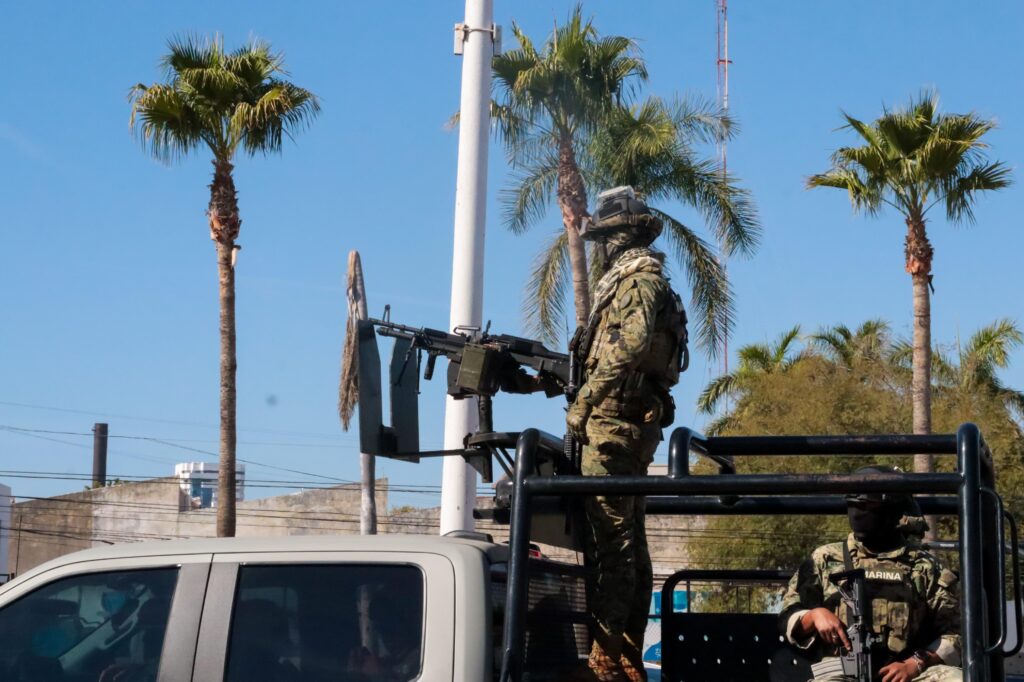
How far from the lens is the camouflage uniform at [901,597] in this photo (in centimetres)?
416

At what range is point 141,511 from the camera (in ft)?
147

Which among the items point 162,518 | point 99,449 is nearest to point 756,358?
point 162,518

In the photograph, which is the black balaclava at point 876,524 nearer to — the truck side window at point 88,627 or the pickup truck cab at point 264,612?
the pickup truck cab at point 264,612

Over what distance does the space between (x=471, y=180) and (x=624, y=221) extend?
4.96 meters

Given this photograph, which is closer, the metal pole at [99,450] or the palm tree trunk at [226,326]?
the palm tree trunk at [226,326]

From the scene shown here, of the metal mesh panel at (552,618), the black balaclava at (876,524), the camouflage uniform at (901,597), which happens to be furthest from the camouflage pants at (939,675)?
the metal mesh panel at (552,618)

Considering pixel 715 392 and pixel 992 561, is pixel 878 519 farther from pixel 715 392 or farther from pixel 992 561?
pixel 715 392

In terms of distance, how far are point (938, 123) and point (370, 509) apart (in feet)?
44.2

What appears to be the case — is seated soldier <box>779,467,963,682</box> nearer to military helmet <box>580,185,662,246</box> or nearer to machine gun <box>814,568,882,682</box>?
machine gun <box>814,568,882,682</box>

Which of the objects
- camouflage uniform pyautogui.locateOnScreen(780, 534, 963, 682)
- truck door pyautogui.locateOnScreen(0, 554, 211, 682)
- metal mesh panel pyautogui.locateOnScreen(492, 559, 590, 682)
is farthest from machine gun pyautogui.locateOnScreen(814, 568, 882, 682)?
truck door pyautogui.locateOnScreen(0, 554, 211, 682)

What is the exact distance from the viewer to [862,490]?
3.13 metres

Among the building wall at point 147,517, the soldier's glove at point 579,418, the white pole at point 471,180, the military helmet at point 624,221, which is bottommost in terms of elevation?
the building wall at point 147,517

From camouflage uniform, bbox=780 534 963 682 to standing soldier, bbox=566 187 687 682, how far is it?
20.4 inches

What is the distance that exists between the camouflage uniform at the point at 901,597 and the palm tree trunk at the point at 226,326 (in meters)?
16.5
